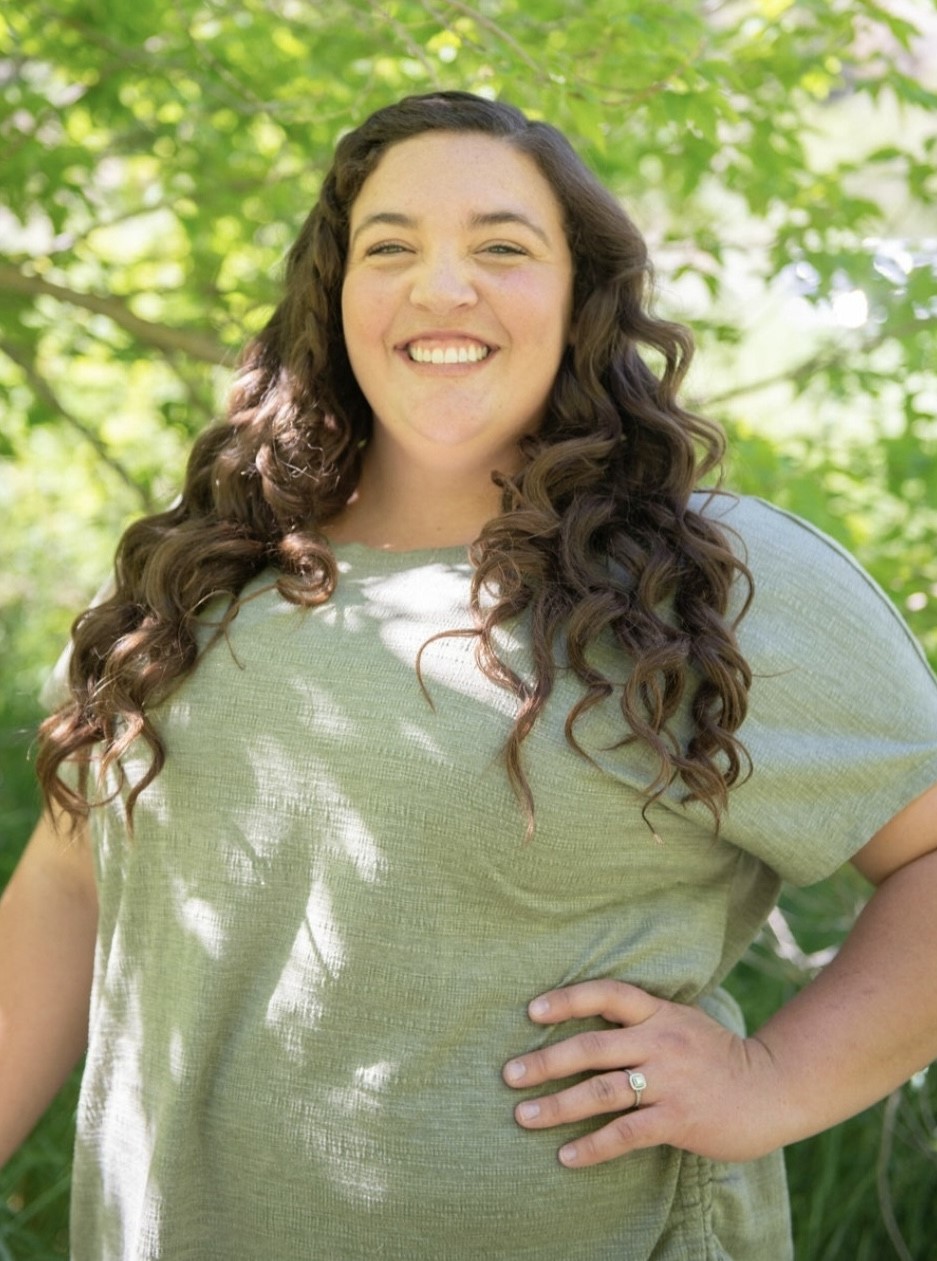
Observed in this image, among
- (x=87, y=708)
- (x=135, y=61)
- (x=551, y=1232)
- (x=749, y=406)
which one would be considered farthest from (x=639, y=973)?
(x=749, y=406)

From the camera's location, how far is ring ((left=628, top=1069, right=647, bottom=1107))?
1.79m

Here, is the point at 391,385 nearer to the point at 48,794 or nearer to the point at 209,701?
the point at 209,701

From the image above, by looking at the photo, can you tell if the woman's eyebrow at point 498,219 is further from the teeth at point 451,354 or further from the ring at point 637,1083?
the ring at point 637,1083

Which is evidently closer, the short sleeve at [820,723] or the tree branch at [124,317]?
the short sleeve at [820,723]

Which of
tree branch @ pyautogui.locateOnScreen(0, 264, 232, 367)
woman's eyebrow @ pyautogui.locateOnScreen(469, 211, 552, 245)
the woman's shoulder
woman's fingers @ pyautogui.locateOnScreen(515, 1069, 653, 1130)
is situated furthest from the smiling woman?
tree branch @ pyautogui.locateOnScreen(0, 264, 232, 367)

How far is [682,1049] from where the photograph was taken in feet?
5.99

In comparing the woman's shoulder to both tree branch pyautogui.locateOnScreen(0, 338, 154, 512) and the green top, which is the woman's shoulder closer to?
the green top

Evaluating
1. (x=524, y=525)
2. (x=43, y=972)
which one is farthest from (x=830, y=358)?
(x=43, y=972)

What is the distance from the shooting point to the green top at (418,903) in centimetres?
176

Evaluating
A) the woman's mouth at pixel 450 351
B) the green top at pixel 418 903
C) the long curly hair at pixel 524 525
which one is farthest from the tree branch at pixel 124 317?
the green top at pixel 418 903

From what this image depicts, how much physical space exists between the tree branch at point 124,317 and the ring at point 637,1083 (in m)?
1.94

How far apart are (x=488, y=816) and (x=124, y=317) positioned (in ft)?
6.53

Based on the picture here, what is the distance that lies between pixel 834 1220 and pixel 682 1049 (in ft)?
4.66

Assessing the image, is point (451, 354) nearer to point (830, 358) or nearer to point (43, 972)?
point (43, 972)
